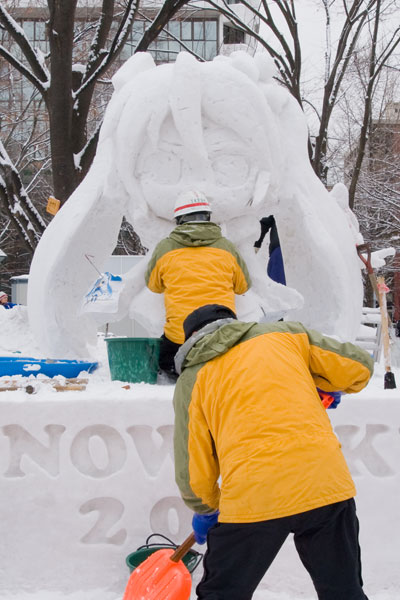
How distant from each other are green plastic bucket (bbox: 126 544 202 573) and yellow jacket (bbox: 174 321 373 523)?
934 mm

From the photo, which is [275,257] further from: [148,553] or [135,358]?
[148,553]

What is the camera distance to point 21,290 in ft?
Answer: 44.7

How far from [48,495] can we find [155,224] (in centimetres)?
193

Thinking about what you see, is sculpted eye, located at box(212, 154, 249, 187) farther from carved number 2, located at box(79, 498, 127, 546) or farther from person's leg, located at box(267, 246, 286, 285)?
carved number 2, located at box(79, 498, 127, 546)

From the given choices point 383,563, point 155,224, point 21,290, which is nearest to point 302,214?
point 155,224

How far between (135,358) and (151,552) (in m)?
1.14

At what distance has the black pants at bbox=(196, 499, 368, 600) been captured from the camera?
5.95 feet

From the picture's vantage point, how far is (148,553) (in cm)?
303

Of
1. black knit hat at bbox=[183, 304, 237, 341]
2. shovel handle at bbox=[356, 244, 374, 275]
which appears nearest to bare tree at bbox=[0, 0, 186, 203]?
shovel handle at bbox=[356, 244, 374, 275]

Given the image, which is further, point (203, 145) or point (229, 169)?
point (229, 169)

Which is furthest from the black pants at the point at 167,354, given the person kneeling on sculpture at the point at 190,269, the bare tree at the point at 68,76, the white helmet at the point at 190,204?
the bare tree at the point at 68,76

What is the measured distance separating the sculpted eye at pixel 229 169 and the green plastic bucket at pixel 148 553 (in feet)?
7.60

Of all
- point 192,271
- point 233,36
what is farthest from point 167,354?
point 233,36

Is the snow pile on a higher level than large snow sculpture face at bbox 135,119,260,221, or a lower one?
lower
